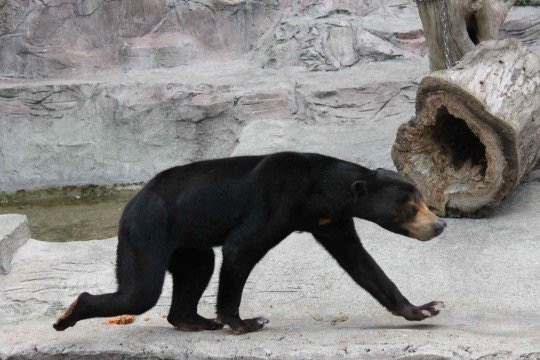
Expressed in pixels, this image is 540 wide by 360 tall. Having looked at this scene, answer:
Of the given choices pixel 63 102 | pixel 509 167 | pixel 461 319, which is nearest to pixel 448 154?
pixel 509 167

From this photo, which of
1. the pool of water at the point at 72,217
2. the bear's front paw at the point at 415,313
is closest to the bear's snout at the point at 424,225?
the bear's front paw at the point at 415,313

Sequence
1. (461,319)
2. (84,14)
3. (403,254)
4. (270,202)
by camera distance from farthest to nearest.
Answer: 1. (84,14)
2. (403,254)
3. (461,319)
4. (270,202)

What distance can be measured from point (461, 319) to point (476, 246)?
4.27 feet

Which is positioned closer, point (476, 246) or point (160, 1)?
point (476, 246)

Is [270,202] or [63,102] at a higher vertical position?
[270,202]

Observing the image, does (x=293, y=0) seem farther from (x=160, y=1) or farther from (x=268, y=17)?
(x=160, y=1)

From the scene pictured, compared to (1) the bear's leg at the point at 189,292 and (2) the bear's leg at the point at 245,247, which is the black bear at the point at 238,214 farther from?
(1) the bear's leg at the point at 189,292

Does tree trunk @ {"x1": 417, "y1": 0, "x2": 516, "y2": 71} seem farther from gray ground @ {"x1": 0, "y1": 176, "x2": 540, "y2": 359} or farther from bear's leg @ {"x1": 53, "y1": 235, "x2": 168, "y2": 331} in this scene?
bear's leg @ {"x1": 53, "y1": 235, "x2": 168, "y2": 331}

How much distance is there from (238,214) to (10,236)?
222 cm

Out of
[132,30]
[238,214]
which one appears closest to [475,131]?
[238,214]

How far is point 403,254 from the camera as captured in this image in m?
5.99

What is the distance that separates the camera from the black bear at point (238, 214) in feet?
14.2

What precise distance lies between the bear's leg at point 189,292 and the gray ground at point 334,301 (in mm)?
101

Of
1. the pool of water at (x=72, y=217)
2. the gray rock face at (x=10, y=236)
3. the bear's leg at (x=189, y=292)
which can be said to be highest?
the bear's leg at (x=189, y=292)
